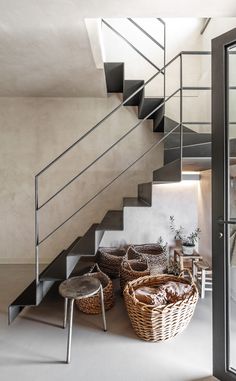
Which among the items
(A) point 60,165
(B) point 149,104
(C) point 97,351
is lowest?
(C) point 97,351

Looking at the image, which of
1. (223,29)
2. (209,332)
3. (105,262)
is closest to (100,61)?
(223,29)

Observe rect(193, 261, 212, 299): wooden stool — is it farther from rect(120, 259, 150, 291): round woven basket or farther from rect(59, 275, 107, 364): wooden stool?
rect(59, 275, 107, 364): wooden stool

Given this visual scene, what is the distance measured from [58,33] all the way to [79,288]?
2.24m

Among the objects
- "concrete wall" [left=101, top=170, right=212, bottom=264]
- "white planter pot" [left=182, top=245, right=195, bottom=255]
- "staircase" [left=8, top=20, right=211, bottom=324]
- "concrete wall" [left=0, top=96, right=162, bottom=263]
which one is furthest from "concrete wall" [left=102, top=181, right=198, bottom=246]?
"staircase" [left=8, top=20, right=211, bottom=324]

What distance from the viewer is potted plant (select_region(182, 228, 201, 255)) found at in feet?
10.3

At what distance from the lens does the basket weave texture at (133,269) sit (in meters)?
2.60

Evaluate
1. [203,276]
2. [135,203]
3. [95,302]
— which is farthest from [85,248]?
[203,276]

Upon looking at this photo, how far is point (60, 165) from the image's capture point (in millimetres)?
3676

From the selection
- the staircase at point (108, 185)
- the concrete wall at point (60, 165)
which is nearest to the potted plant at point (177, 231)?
the concrete wall at point (60, 165)

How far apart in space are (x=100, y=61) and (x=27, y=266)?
308 centimetres

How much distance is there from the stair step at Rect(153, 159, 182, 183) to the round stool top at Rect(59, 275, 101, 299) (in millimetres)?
1171

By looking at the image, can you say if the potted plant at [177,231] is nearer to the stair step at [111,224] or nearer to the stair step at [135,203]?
the stair step at [135,203]

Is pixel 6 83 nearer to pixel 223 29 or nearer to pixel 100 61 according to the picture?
pixel 100 61

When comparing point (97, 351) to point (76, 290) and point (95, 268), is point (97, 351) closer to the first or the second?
point (76, 290)
